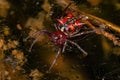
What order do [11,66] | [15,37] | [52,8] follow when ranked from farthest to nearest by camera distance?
[52,8] < [15,37] < [11,66]

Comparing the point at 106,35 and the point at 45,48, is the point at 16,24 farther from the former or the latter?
the point at 106,35

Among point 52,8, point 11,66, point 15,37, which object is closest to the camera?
point 11,66

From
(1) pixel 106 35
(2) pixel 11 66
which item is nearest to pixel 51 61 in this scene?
(2) pixel 11 66

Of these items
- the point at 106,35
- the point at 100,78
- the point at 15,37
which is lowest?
the point at 100,78

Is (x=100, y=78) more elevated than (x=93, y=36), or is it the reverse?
(x=93, y=36)

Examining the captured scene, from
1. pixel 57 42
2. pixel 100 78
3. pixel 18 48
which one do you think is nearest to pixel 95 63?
pixel 100 78

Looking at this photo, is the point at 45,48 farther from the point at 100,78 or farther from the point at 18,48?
the point at 100,78

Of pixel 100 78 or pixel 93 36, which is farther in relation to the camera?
pixel 93 36
